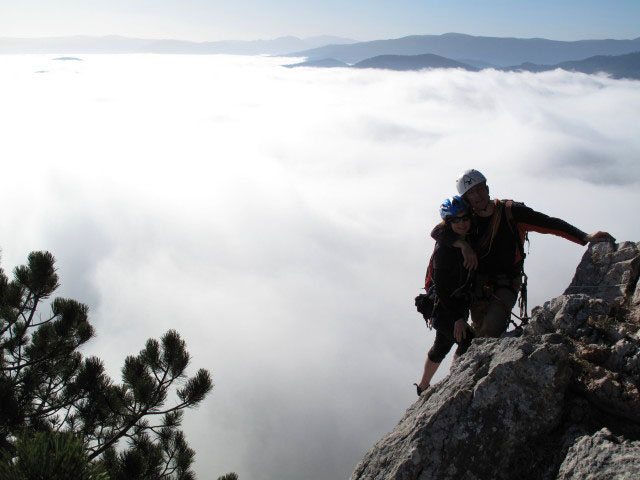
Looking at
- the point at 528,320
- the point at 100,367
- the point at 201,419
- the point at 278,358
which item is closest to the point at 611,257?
the point at 528,320

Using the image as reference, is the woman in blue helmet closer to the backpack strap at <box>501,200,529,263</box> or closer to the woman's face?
the woman's face

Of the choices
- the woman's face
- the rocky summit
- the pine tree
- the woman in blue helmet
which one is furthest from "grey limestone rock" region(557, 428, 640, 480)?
the pine tree

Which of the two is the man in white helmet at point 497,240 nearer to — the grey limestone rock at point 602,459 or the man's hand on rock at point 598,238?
the man's hand on rock at point 598,238

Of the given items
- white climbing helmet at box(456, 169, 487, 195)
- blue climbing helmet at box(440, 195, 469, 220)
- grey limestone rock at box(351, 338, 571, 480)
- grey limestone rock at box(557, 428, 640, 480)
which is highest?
white climbing helmet at box(456, 169, 487, 195)

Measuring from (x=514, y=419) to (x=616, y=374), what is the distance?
784 millimetres

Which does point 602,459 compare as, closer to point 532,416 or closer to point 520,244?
point 532,416

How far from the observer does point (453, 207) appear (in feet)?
15.8

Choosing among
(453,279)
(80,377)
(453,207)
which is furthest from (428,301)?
(80,377)

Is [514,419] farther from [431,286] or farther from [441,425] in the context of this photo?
[431,286]

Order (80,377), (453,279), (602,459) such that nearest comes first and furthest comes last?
(602,459), (453,279), (80,377)

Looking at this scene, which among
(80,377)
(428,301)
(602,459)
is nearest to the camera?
(602,459)

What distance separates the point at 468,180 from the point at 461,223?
0.50m

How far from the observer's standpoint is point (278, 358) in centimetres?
13875

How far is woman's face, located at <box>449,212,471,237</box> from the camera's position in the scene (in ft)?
15.7
